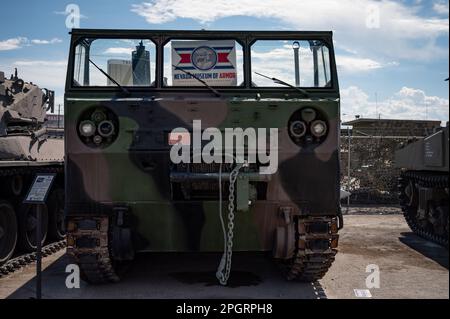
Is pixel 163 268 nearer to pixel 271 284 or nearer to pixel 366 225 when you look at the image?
pixel 271 284

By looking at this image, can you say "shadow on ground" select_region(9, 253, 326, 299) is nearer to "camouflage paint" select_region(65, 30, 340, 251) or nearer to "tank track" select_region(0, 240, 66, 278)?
"tank track" select_region(0, 240, 66, 278)

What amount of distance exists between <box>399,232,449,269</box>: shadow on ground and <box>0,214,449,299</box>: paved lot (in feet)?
0.06

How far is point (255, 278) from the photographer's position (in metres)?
6.67

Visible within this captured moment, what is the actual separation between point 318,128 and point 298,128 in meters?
0.21

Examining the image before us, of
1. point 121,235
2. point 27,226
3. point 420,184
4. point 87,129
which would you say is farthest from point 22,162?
point 420,184

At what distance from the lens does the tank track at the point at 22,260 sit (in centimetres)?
720

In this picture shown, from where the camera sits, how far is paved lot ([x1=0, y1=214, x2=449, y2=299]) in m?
6.00

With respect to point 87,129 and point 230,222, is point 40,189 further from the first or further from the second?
point 230,222

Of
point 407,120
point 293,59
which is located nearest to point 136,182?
point 293,59

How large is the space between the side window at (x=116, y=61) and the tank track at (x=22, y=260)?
2981mm

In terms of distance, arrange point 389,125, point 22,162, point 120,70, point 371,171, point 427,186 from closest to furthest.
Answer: point 120,70, point 22,162, point 427,186, point 371,171, point 389,125

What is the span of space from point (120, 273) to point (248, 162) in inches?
93.3

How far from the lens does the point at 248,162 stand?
18.0 feet
